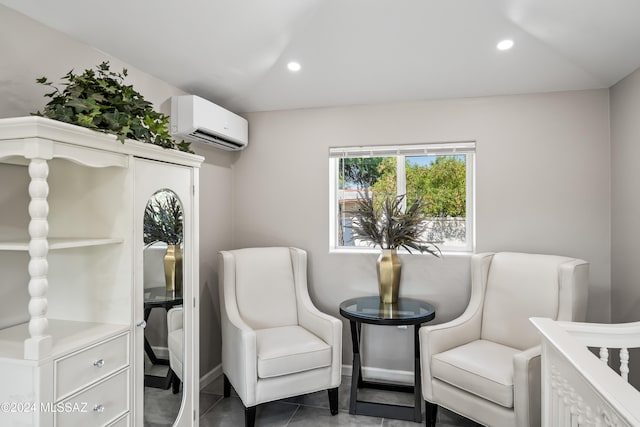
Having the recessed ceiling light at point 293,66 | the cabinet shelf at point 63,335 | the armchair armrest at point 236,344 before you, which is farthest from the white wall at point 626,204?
the cabinet shelf at point 63,335

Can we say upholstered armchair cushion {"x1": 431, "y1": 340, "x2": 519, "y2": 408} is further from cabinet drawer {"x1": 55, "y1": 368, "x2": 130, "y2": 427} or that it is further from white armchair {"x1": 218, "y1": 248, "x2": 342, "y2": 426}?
cabinet drawer {"x1": 55, "y1": 368, "x2": 130, "y2": 427}

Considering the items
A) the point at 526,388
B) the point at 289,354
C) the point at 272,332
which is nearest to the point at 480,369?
the point at 526,388

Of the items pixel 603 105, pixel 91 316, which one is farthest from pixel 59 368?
pixel 603 105

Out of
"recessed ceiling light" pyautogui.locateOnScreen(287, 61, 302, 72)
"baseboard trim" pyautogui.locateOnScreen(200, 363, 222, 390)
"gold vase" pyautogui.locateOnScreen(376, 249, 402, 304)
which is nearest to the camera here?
"recessed ceiling light" pyautogui.locateOnScreen(287, 61, 302, 72)

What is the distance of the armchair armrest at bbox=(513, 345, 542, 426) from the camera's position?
193 cm

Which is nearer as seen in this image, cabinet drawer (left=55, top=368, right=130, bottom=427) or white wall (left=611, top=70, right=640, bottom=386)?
cabinet drawer (left=55, top=368, right=130, bottom=427)

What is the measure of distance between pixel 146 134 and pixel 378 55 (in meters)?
1.59

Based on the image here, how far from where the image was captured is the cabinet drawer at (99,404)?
4.31ft

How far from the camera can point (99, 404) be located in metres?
1.45

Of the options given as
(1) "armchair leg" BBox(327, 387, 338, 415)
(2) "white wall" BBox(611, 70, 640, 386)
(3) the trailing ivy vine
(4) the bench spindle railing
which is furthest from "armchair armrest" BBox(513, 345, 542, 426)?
(3) the trailing ivy vine

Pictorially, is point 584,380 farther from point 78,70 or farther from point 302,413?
point 78,70

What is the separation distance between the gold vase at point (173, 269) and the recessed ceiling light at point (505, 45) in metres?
2.24

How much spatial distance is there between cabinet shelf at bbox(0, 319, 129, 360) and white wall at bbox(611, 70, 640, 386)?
2.86m

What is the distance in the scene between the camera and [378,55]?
8.39ft
